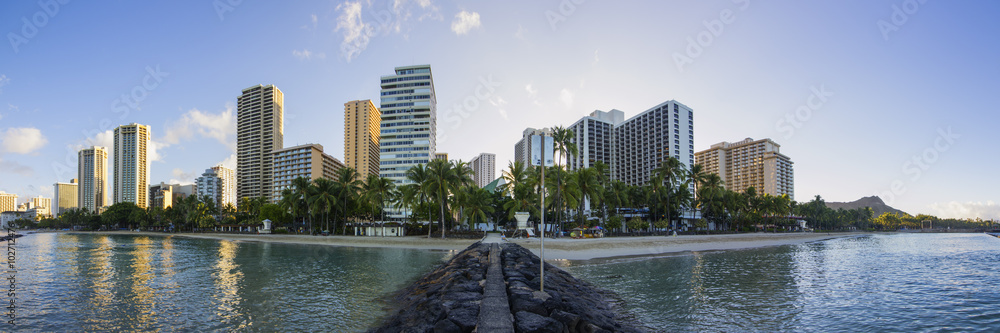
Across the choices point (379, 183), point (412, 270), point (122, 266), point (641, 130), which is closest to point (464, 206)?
point (379, 183)

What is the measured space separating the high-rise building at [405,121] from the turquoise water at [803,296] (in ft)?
316

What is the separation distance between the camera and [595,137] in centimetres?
16925

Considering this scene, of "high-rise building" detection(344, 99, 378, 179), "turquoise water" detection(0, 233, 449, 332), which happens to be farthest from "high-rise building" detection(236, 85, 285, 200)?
"turquoise water" detection(0, 233, 449, 332)

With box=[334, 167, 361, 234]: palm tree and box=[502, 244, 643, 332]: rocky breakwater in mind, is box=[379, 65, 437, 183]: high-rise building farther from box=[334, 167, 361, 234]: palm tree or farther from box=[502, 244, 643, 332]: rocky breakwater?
box=[502, 244, 643, 332]: rocky breakwater

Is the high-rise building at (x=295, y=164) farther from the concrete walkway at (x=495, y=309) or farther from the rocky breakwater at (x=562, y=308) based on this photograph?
the concrete walkway at (x=495, y=309)

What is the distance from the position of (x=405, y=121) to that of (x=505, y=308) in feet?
376

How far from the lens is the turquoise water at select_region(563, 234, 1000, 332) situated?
532 inches

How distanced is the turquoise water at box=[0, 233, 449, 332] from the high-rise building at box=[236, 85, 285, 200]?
154 metres

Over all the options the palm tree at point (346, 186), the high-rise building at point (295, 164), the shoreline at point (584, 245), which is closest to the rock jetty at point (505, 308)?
the shoreline at point (584, 245)

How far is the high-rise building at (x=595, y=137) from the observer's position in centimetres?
16388

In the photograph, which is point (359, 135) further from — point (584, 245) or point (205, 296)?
point (205, 296)

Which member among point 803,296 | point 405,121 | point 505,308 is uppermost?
point 405,121

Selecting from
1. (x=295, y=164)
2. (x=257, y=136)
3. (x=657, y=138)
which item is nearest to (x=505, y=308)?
(x=657, y=138)

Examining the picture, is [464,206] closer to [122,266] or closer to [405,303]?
[122,266]
